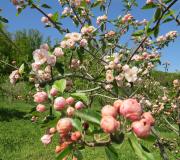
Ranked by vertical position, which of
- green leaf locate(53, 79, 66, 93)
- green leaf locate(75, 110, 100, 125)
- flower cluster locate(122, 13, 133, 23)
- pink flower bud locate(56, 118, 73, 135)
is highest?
flower cluster locate(122, 13, 133, 23)

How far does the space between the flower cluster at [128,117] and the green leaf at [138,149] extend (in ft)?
0.08

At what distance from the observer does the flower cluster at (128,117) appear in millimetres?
1167

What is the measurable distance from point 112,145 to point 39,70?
1055 mm

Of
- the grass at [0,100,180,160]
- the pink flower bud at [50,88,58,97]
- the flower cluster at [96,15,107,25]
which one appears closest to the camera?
the pink flower bud at [50,88,58,97]

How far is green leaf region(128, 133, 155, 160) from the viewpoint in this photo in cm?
119

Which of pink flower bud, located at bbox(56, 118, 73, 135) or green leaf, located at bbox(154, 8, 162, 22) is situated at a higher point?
green leaf, located at bbox(154, 8, 162, 22)

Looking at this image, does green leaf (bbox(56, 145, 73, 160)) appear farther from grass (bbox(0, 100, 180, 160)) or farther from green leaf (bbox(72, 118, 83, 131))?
grass (bbox(0, 100, 180, 160))

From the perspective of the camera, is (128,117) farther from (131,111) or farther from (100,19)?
(100,19)

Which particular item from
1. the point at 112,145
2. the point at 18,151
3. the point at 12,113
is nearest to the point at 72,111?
the point at 112,145

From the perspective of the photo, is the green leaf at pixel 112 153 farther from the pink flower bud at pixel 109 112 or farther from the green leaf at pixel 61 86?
the green leaf at pixel 61 86

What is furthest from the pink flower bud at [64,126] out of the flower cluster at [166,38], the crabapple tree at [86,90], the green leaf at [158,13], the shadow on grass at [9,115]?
the shadow on grass at [9,115]

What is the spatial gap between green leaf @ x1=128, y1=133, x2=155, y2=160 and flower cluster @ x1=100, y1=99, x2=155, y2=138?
25mm

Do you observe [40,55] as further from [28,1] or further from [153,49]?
[153,49]

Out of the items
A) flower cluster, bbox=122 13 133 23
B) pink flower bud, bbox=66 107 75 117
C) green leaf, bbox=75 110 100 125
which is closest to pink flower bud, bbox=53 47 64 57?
pink flower bud, bbox=66 107 75 117
